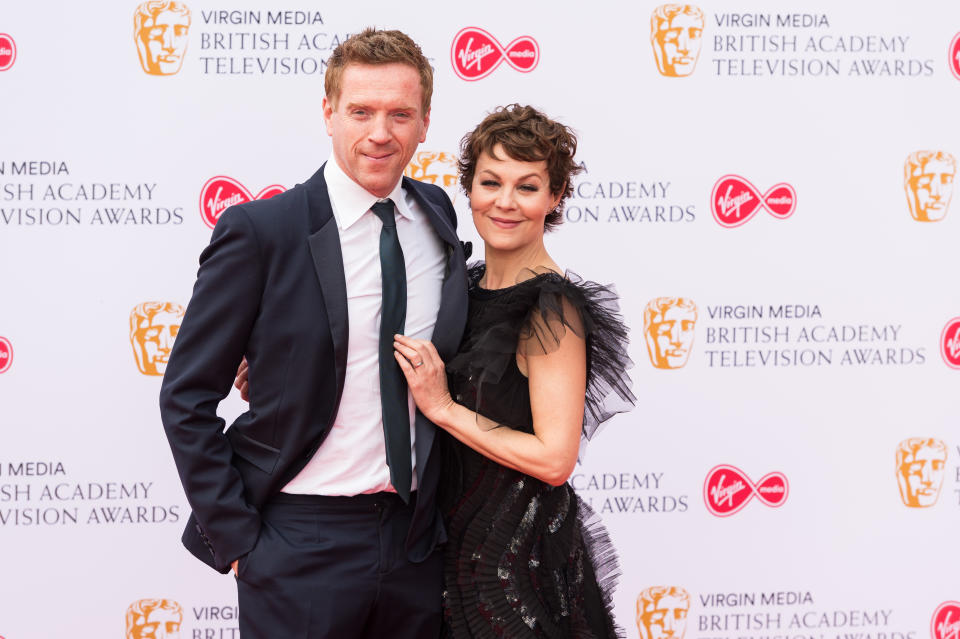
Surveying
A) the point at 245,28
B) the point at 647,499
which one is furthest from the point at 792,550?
the point at 245,28

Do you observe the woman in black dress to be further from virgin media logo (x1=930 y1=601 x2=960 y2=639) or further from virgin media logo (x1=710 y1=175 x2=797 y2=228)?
virgin media logo (x1=930 y1=601 x2=960 y2=639)

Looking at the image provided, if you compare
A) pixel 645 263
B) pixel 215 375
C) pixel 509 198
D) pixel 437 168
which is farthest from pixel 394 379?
pixel 645 263

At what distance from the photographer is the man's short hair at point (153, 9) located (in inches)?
106

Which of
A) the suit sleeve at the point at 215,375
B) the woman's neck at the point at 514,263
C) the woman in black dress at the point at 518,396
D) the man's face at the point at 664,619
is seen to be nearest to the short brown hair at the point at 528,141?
the woman in black dress at the point at 518,396

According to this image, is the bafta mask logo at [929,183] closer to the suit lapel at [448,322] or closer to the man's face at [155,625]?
the suit lapel at [448,322]

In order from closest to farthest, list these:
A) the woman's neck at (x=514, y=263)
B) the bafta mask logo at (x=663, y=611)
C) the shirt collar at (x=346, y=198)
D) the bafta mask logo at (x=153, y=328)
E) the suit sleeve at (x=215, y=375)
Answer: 1. the suit sleeve at (x=215, y=375)
2. the shirt collar at (x=346, y=198)
3. the woman's neck at (x=514, y=263)
4. the bafta mask logo at (x=153, y=328)
5. the bafta mask logo at (x=663, y=611)

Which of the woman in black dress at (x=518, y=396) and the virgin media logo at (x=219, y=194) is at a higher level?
the virgin media logo at (x=219, y=194)

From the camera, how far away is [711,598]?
9.98ft

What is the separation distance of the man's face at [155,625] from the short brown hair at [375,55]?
A: 1.87 m

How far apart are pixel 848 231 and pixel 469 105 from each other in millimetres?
1337

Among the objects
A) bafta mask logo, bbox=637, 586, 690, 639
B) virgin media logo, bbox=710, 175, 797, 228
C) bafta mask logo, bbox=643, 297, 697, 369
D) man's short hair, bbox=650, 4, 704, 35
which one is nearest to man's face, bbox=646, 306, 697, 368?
bafta mask logo, bbox=643, 297, 697, 369

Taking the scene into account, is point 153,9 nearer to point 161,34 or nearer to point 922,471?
point 161,34

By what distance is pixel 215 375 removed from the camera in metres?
1.69

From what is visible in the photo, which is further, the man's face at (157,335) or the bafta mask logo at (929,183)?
the bafta mask logo at (929,183)
